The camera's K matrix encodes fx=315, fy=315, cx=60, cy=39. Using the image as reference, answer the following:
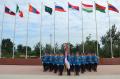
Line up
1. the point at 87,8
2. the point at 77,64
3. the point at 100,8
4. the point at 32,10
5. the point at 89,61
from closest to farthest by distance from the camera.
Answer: the point at 77,64 < the point at 89,61 < the point at 87,8 < the point at 100,8 < the point at 32,10

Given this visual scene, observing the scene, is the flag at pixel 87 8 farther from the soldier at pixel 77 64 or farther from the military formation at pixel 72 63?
the soldier at pixel 77 64

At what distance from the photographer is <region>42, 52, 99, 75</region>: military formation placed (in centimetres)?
1770

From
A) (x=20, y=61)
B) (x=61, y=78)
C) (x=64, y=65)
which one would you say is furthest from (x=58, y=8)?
(x=61, y=78)

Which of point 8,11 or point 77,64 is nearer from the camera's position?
point 77,64

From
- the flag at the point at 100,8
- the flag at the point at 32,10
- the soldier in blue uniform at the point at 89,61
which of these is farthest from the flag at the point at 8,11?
the soldier in blue uniform at the point at 89,61

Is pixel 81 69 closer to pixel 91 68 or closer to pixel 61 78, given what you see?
pixel 91 68

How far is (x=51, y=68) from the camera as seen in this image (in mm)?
20188

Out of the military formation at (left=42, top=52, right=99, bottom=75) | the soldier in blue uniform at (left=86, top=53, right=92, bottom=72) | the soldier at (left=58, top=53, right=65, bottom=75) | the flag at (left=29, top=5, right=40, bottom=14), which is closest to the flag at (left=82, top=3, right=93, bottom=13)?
the flag at (left=29, top=5, right=40, bottom=14)

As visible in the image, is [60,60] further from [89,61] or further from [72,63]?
[89,61]

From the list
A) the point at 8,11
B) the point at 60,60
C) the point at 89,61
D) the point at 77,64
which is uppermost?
the point at 8,11

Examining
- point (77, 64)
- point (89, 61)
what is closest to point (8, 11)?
point (89, 61)

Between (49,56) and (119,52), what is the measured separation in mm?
23062

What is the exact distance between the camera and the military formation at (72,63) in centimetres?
1770

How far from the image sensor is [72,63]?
17859 millimetres
